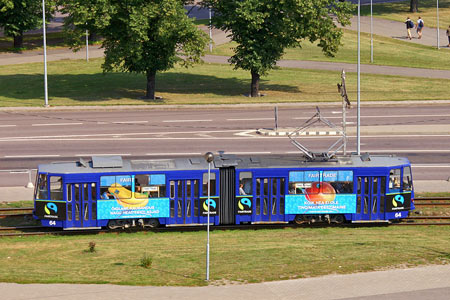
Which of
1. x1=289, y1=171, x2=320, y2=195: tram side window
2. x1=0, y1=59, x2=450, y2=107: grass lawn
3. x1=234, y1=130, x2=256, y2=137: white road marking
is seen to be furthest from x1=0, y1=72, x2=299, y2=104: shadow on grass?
x1=289, y1=171, x2=320, y2=195: tram side window

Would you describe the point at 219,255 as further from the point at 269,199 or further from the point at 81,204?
the point at 81,204

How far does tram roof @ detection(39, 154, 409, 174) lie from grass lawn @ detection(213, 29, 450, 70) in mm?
45611

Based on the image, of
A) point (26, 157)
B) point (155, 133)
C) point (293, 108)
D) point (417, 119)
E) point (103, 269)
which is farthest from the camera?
point (293, 108)

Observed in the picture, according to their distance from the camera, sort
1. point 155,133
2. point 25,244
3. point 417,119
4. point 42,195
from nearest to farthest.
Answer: point 25,244 → point 42,195 → point 155,133 → point 417,119

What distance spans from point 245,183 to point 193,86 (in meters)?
37.2

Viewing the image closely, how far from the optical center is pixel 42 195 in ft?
101

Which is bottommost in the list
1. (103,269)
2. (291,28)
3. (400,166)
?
(103,269)

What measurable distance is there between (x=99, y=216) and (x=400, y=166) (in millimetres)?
12770

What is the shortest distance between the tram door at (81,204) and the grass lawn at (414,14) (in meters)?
69.0

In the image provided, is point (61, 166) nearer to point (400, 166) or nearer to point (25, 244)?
point (25, 244)

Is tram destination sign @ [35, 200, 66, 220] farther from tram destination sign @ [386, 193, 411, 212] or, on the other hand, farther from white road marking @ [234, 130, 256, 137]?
white road marking @ [234, 130, 256, 137]

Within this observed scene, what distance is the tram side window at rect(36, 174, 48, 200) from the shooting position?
30.8 meters

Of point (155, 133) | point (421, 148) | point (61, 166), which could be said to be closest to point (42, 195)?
point (61, 166)

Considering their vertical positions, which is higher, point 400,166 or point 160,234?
point 400,166
